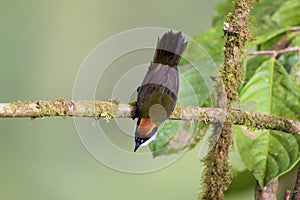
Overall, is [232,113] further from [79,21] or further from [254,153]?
[79,21]

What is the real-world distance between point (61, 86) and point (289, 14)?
215 centimetres

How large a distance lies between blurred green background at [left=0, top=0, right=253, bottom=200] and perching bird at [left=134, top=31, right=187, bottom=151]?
1.33 m

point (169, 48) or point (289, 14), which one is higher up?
point (289, 14)

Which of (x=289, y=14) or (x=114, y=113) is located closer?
(x=114, y=113)

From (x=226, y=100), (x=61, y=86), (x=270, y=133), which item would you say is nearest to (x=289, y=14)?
(x=270, y=133)

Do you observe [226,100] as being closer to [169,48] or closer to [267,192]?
[169,48]

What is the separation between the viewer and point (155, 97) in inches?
43.8

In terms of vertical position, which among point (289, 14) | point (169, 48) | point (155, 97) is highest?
point (289, 14)

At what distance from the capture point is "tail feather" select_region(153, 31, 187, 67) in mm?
1222

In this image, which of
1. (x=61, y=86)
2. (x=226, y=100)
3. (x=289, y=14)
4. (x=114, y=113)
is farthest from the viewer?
(x=61, y=86)

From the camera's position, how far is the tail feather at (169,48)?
122cm

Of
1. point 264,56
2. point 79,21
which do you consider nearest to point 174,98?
point 264,56

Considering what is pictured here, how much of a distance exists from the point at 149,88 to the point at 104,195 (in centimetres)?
207

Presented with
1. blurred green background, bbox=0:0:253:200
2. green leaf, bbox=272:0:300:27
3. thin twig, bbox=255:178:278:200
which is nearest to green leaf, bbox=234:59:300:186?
thin twig, bbox=255:178:278:200
